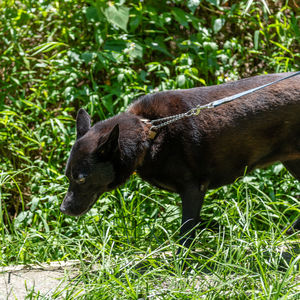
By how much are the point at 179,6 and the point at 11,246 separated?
118 inches

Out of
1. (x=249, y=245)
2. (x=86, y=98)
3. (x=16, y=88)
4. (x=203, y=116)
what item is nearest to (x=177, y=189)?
(x=203, y=116)

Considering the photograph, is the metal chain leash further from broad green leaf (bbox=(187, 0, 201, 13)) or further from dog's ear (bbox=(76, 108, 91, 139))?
broad green leaf (bbox=(187, 0, 201, 13))

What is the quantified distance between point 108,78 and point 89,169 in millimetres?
2129

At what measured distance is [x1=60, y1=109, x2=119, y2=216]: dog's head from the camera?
10.1ft

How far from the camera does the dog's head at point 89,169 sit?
10.1 ft

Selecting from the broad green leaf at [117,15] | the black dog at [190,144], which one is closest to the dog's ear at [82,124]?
the black dog at [190,144]

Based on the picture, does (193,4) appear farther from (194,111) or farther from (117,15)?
(194,111)

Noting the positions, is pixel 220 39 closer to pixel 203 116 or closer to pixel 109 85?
pixel 109 85

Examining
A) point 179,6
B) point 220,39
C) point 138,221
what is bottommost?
point 138,221

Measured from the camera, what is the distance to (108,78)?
5.06 meters

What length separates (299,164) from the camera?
12.5 feet

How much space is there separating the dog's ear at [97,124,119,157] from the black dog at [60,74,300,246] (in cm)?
1

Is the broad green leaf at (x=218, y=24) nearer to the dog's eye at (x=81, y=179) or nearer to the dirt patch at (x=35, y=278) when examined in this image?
the dog's eye at (x=81, y=179)

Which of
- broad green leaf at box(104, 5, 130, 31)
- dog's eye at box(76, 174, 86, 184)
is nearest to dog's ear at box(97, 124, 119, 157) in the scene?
dog's eye at box(76, 174, 86, 184)
